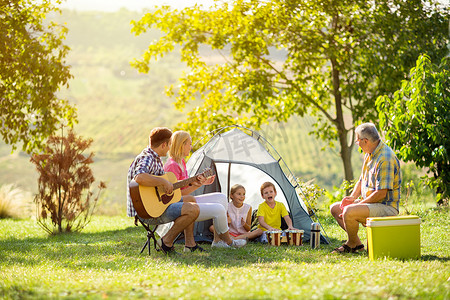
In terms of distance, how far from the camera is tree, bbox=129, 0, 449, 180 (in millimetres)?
11305

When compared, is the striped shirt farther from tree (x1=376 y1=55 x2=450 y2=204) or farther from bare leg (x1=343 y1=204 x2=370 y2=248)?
tree (x1=376 y1=55 x2=450 y2=204)

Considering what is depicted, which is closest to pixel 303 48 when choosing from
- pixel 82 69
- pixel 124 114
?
pixel 124 114

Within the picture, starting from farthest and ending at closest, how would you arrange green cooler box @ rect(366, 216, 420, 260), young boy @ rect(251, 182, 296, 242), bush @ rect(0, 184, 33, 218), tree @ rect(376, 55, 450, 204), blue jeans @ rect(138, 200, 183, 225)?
1. bush @ rect(0, 184, 33, 218)
2. tree @ rect(376, 55, 450, 204)
3. young boy @ rect(251, 182, 296, 242)
4. blue jeans @ rect(138, 200, 183, 225)
5. green cooler box @ rect(366, 216, 420, 260)

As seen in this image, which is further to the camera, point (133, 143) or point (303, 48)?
point (133, 143)

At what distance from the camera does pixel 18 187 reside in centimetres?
1259

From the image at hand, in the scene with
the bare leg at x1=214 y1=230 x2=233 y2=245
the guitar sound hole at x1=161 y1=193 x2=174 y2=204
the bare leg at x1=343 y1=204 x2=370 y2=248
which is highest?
the guitar sound hole at x1=161 y1=193 x2=174 y2=204

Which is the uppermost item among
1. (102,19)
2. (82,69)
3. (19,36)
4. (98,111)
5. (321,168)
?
(102,19)

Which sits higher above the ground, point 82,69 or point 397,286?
point 82,69


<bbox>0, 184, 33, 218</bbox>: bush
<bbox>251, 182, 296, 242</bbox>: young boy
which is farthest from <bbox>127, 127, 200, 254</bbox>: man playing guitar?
<bbox>0, 184, 33, 218</bbox>: bush

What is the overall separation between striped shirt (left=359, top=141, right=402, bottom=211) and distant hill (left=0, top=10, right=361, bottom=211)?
42.3 m

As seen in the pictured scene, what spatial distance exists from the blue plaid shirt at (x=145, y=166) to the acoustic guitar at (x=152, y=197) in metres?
0.10

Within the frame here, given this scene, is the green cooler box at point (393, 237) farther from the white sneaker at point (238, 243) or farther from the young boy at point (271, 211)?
the young boy at point (271, 211)

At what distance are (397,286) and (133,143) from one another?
71078 millimetres

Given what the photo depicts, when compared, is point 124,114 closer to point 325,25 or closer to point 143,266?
point 325,25
